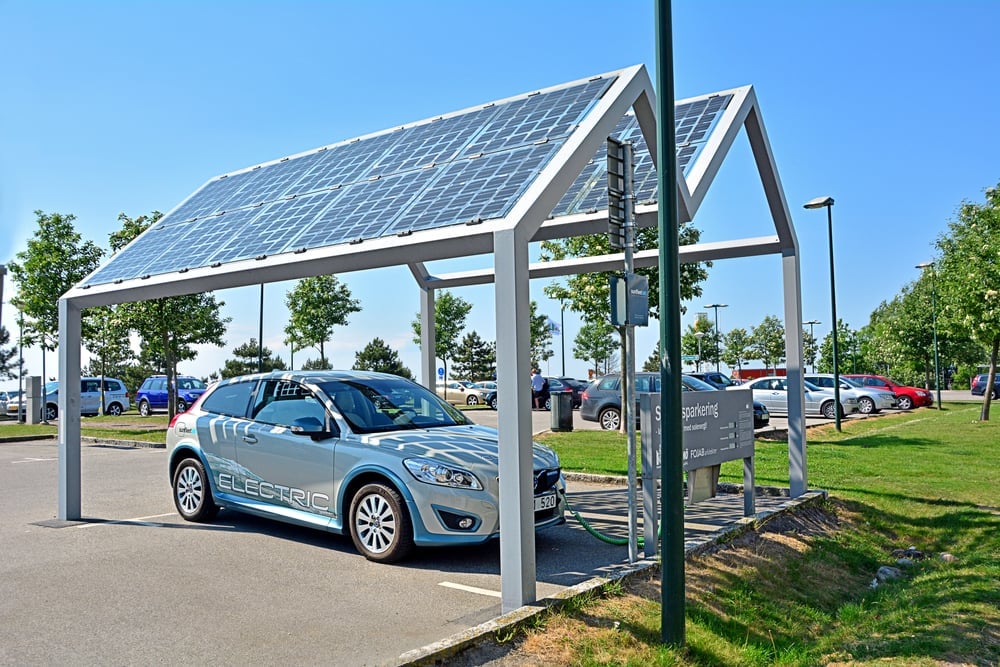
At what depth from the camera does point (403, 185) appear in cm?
758

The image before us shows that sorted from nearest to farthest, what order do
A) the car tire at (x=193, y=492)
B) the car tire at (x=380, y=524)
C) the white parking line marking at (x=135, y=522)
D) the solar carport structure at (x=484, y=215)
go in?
the solar carport structure at (x=484, y=215) → the car tire at (x=380, y=524) → the car tire at (x=193, y=492) → the white parking line marking at (x=135, y=522)

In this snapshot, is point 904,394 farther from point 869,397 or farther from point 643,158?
point 643,158

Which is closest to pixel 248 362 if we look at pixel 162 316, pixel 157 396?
pixel 157 396

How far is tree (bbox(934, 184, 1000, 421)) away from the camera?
23.1 metres

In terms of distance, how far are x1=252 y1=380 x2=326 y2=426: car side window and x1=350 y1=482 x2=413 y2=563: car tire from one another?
3.31ft

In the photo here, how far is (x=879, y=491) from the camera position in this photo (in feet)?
→ 36.3

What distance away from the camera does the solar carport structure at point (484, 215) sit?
18.3ft

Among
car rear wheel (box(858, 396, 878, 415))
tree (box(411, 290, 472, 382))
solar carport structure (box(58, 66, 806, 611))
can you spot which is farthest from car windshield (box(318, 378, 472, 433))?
tree (box(411, 290, 472, 382))

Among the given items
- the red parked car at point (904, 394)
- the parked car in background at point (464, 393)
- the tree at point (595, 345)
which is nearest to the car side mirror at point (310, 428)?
the red parked car at point (904, 394)

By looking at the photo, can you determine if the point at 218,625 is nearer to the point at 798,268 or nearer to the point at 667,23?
the point at 667,23

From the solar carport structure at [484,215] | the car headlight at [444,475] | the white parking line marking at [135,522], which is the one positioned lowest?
the white parking line marking at [135,522]

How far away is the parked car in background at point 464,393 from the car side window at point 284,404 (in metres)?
33.9

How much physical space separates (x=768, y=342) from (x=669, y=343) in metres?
76.5

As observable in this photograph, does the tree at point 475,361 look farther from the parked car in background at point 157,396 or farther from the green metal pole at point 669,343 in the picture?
the green metal pole at point 669,343
